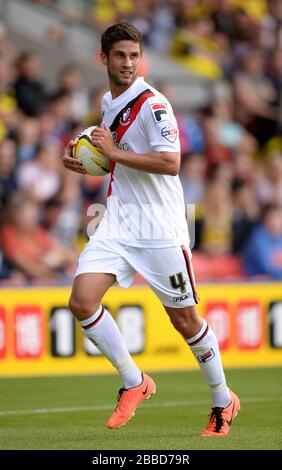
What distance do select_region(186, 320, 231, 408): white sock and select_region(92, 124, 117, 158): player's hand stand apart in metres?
1.29

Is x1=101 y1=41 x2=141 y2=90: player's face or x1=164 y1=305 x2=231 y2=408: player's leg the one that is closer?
x1=101 y1=41 x2=141 y2=90: player's face

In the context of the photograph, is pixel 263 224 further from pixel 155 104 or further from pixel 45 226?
pixel 155 104

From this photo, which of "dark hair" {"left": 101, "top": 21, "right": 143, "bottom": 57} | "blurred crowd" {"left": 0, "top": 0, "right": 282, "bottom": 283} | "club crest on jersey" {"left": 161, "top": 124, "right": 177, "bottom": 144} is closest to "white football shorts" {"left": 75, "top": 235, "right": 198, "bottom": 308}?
"club crest on jersey" {"left": 161, "top": 124, "right": 177, "bottom": 144}

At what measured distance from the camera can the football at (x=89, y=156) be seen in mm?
7523

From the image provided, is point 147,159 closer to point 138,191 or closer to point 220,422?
point 138,191

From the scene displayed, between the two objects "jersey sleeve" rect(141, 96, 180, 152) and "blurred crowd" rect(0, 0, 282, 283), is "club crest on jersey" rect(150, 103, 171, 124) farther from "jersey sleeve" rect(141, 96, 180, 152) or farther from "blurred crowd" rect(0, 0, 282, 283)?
"blurred crowd" rect(0, 0, 282, 283)

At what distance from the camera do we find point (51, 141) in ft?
46.4

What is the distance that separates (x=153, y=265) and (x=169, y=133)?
865 millimetres

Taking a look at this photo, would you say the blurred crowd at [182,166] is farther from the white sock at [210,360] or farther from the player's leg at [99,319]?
the white sock at [210,360]

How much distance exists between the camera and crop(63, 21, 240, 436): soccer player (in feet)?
23.8

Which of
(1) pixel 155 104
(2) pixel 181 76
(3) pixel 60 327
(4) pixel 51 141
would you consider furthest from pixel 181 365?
(2) pixel 181 76

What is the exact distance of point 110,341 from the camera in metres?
7.45

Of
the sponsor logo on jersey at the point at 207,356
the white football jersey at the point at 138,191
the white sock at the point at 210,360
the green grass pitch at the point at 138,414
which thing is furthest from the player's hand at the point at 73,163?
the green grass pitch at the point at 138,414
